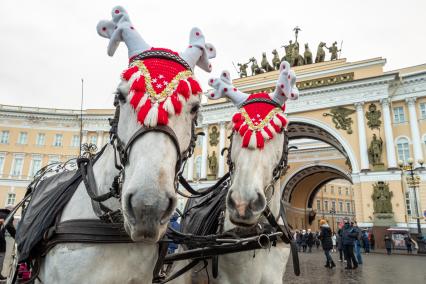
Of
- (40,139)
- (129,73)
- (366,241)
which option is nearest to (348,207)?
(366,241)

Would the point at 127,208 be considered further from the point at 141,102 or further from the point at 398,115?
the point at 398,115

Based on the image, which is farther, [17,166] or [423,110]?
[17,166]

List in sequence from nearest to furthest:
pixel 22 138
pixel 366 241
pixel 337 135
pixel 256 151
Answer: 1. pixel 256 151
2. pixel 366 241
3. pixel 337 135
4. pixel 22 138

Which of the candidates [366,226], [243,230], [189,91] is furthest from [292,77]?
[366,226]

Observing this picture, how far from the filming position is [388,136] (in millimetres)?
22141

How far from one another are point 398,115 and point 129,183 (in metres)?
25.7

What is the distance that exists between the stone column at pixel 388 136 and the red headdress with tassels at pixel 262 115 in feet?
68.5

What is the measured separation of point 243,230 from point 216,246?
308 mm

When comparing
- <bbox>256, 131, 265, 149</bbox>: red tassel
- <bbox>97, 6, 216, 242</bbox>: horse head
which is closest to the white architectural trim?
<bbox>256, 131, 265, 149</bbox>: red tassel

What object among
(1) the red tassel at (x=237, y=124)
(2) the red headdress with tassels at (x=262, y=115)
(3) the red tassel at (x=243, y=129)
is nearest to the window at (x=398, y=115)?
(2) the red headdress with tassels at (x=262, y=115)

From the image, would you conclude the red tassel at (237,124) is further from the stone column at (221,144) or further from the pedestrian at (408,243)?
the stone column at (221,144)

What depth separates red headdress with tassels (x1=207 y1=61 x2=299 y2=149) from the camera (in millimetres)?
3041

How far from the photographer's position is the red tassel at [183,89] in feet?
6.31

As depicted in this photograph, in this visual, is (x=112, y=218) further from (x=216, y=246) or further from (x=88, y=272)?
(x=216, y=246)
